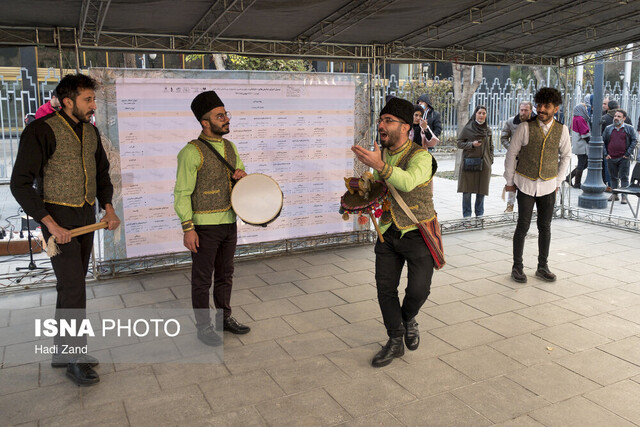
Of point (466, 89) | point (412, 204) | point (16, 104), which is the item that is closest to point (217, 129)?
point (412, 204)

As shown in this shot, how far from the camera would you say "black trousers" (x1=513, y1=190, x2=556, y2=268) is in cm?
567

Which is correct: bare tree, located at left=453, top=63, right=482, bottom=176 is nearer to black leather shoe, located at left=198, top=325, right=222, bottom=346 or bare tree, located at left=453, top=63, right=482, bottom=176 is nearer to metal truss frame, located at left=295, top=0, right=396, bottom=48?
metal truss frame, located at left=295, top=0, right=396, bottom=48

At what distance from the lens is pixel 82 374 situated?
11.9 feet

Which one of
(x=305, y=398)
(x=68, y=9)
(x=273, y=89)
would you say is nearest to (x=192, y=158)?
(x=305, y=398)

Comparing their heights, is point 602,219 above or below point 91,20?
below

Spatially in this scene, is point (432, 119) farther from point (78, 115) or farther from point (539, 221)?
point (78, 115)

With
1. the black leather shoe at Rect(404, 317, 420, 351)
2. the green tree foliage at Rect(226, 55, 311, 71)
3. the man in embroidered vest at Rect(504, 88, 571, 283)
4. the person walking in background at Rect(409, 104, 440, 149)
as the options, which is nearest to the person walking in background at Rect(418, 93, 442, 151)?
the person walking in background at Rect(409, 104, 440, 149)

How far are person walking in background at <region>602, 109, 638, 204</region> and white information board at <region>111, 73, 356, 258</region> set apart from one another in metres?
5.84

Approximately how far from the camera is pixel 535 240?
24.1ft

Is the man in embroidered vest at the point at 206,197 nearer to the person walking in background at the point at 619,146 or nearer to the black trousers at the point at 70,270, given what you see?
the black trousers at the point at 70,270

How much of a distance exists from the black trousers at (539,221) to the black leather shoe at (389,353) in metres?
2.31

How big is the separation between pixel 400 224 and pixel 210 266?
1396mm

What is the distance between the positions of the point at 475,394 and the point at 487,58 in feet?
18.2

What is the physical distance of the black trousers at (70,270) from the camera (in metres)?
3.62
